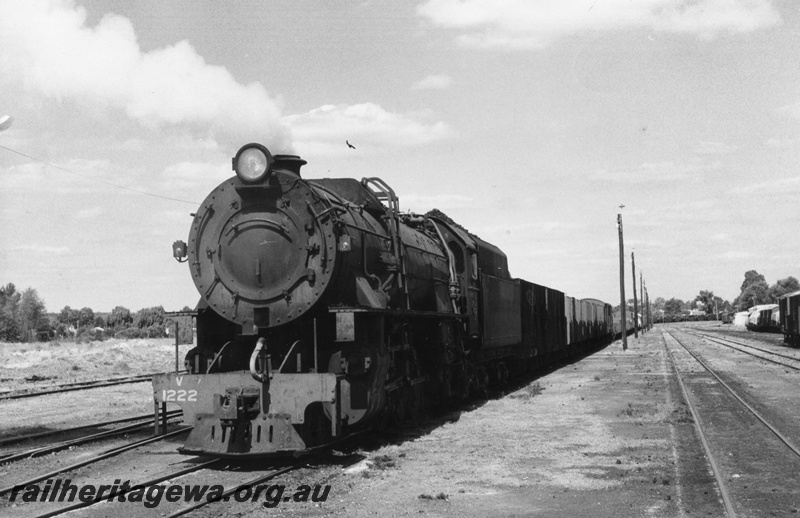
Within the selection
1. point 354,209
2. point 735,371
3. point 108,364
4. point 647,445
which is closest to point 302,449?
point 354,209

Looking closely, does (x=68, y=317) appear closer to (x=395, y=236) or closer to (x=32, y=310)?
(x=32, y=310)

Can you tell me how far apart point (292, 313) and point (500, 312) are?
374 inches

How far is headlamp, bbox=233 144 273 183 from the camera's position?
10039 mm

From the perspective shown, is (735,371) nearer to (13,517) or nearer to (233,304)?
(233,304)

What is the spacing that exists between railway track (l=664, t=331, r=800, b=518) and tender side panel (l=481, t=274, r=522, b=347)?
4372mm

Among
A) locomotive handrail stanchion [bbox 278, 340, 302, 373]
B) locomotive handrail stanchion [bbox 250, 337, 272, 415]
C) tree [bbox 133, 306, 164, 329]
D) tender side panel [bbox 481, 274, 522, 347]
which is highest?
tree [bbox 133, 306, 164, 329]

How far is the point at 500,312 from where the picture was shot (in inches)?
737

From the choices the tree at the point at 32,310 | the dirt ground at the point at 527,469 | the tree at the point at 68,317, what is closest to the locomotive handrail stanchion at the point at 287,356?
the dirt ground at the point at 527,469

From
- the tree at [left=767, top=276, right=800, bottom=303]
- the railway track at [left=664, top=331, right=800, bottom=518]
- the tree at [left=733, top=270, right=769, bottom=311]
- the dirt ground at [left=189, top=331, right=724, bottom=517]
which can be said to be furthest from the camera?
the tree at [left=733, top=270, right=769, bottom=311]

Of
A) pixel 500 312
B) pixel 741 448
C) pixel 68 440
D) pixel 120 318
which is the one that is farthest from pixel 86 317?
pixel 741 448

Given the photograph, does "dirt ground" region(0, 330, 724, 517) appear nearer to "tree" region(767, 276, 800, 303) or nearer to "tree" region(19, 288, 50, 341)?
"tree" region(19, 288, 50, 341)

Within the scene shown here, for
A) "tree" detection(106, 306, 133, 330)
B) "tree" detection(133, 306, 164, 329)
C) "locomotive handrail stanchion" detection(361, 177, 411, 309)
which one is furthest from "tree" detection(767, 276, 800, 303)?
"locomotive handrail stanchion" detection(361, 177, 411, 309)

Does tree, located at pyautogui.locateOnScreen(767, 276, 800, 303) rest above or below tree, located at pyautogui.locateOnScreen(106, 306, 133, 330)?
above

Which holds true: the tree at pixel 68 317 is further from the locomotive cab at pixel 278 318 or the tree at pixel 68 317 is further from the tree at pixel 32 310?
the locomotive cab at pixel 278 318
